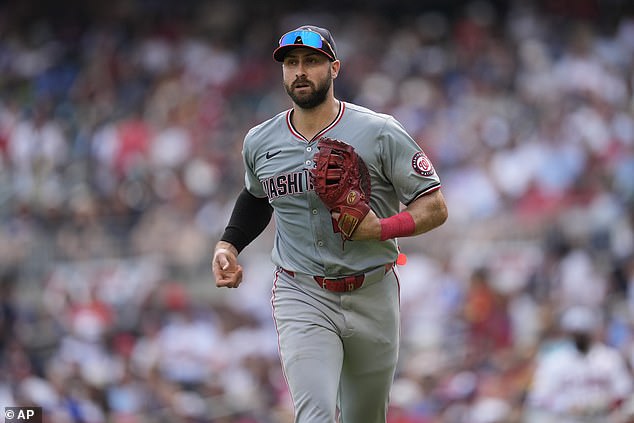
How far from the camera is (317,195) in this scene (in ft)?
16.5

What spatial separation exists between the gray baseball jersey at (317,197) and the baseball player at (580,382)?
139 inches

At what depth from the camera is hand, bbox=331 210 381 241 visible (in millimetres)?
4793

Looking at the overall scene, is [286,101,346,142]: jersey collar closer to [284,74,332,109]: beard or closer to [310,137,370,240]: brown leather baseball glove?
[284,74,332,109]: beard

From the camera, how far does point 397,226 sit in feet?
15.9

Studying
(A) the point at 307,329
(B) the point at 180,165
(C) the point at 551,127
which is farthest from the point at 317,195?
(B) the point at 180,165

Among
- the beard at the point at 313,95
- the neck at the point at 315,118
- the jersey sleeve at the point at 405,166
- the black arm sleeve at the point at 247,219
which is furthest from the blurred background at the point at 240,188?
the beard at the point at 313,95

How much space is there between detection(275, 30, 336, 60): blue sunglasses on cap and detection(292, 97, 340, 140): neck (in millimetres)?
226

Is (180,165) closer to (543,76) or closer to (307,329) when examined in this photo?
(543,76)

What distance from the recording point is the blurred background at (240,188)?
1058 centimetres

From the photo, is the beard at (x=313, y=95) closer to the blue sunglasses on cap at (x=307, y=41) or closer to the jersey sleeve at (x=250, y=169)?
the blue sunglasses on cap at (x=307, y=41)

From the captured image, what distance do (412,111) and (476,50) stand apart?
1.63 m
